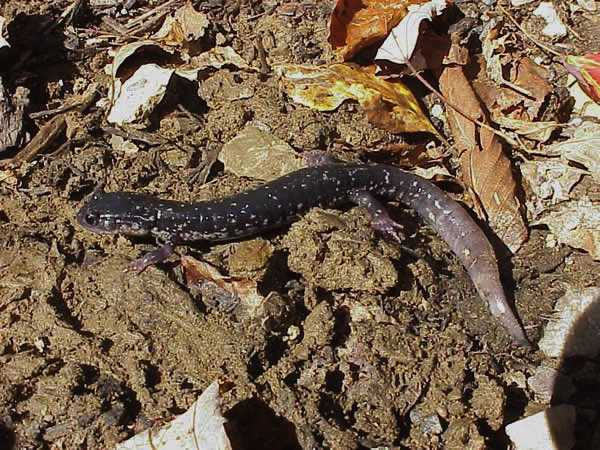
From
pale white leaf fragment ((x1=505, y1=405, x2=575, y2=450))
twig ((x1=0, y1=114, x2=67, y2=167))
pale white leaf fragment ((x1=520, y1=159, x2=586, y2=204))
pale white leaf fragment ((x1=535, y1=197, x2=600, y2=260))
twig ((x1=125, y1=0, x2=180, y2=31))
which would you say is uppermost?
twig ((x1=125, y1=0, x2=180, y2=31))

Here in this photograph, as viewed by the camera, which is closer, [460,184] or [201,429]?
[201,429]

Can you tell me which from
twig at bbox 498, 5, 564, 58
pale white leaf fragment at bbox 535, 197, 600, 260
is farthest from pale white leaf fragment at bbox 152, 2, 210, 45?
pale white leaf fragment at bbox 535, 197, 600, 260

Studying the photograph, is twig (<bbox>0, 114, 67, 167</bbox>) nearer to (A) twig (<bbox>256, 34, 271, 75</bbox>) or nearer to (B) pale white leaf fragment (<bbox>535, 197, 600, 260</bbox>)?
(A) twig (<bbox>256, 34, 271, 75</bbox>)

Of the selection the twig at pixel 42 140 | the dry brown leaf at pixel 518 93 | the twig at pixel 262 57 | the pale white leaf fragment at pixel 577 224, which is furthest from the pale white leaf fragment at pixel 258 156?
the pale white leaf fragment at pixel 577 224

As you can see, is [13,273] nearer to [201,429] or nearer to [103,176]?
[103,176]

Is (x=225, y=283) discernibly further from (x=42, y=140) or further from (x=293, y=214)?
(x=42, y=140)

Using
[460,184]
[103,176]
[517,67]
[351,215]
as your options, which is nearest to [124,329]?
[103,176]
